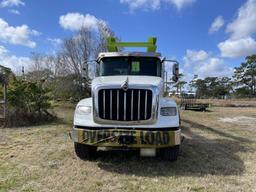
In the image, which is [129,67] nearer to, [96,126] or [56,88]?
[96,126]

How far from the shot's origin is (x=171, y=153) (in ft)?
16.9

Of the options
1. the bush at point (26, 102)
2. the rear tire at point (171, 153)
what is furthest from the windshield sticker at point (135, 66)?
the bush at point (26, 102)

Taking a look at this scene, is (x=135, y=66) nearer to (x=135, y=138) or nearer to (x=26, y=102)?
(x=135, y=138)

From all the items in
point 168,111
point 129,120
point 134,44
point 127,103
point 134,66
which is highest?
point 134,44

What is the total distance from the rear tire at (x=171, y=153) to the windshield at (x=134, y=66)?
1.75 m

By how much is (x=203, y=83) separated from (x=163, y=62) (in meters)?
69.5

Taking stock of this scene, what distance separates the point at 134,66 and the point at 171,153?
206cm

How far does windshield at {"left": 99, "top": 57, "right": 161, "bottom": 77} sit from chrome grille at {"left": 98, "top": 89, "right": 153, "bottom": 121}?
136 centimetres

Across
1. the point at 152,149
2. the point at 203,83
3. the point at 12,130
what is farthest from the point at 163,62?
the point at 203,83

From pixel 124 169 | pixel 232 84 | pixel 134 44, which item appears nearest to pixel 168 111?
pixel 124 169

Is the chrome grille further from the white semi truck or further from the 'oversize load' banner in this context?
the 'oversize load' banner

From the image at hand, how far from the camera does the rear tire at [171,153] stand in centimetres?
511

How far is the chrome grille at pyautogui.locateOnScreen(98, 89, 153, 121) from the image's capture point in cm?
481

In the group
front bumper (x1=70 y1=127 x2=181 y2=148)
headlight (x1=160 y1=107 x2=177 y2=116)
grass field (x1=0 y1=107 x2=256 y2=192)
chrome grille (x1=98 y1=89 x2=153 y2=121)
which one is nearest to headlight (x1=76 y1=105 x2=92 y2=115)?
chrome grille (x1=98 y1=89 x2=153 y2=121)
